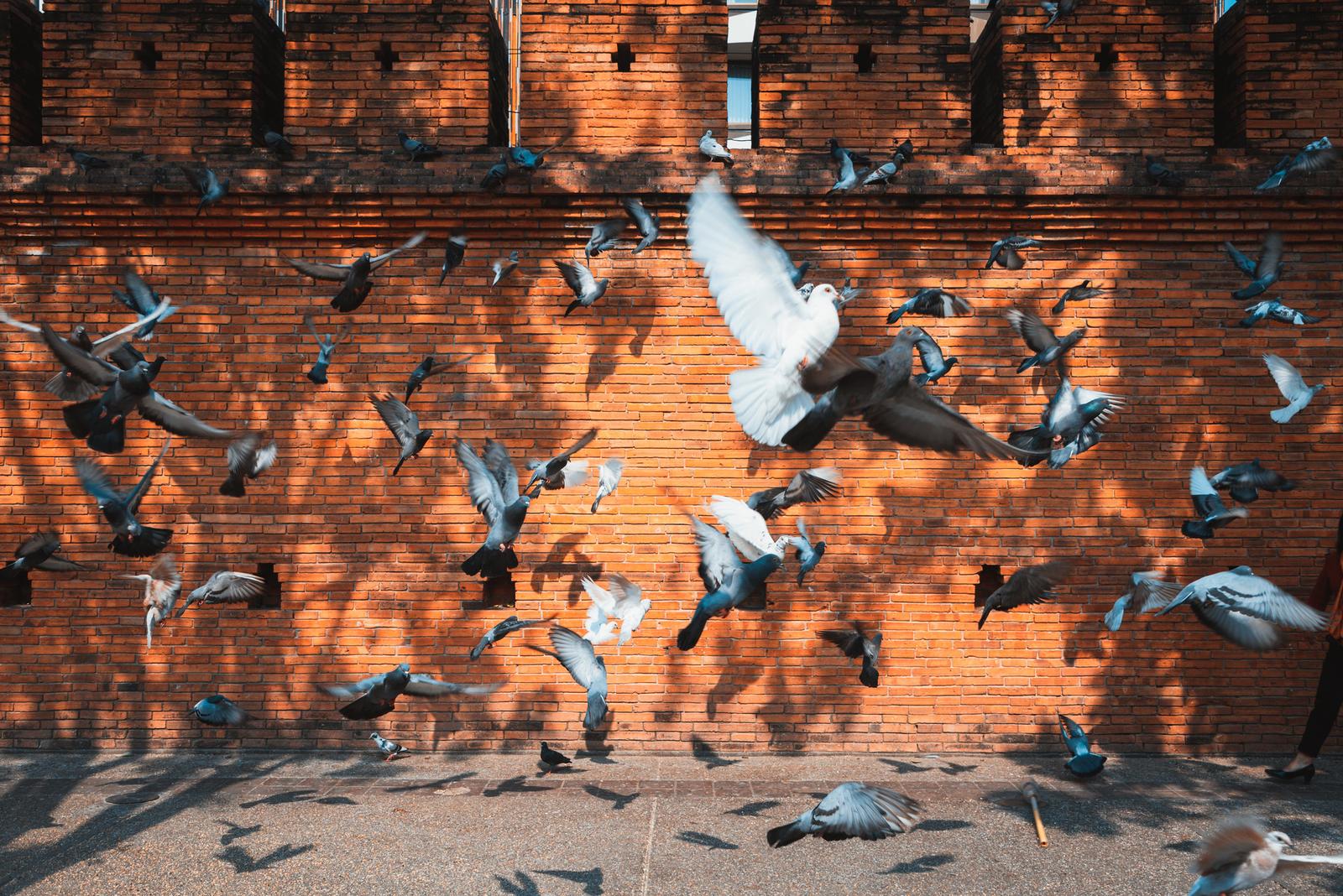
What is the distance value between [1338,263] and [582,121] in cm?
550

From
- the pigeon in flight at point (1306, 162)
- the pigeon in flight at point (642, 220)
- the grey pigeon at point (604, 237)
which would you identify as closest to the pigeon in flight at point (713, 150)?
the pigeon in flight at point (642, 220)

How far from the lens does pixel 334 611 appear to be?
689cm

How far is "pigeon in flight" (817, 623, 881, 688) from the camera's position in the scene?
646cm

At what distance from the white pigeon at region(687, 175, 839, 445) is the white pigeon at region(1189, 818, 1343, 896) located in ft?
7.14

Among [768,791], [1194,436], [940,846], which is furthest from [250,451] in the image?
[1194,436]

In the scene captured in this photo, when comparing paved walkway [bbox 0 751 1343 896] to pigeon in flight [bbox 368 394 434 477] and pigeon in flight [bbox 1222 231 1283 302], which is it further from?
pigeon in flight [bbox 1222 231 1283 302]

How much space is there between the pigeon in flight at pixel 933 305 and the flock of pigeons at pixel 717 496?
0.01 meters

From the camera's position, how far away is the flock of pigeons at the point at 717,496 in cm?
479

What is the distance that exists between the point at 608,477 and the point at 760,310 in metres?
2.85

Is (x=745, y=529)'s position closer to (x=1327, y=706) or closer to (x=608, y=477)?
(x=608, y=477)

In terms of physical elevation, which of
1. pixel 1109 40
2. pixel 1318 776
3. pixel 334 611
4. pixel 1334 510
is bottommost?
pixel 1318 776

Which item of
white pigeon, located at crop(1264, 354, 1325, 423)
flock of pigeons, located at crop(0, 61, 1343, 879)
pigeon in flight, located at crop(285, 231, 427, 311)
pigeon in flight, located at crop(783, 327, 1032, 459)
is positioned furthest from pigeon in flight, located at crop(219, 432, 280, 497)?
white pigeon, located at crop(1264, 354, 1325, 423)

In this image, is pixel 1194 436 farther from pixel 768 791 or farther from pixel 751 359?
pixel 768 791

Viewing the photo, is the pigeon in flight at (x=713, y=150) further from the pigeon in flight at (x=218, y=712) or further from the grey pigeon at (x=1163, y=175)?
the pigeon in flight at (x=218, y=712)
